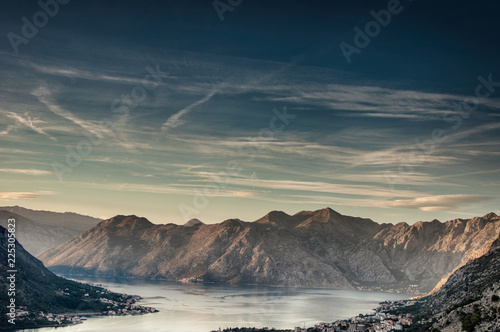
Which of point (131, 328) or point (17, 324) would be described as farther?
point (131, 328)

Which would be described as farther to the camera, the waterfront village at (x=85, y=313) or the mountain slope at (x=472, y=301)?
the waterfront village at (x=85, y=313)

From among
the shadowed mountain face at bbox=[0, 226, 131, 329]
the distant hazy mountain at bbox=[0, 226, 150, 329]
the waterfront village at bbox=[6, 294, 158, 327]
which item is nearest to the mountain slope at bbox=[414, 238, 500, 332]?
the waterfront village at bbox=[6, 294, 158, 327]

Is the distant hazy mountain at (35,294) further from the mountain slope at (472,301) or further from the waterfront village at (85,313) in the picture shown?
the mountain slope at (472,301)

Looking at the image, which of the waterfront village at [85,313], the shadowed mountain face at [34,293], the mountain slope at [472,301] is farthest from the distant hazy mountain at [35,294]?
the mountain slope at [472,301]

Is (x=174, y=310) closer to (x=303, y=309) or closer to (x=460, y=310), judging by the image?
(x=303, y=309)

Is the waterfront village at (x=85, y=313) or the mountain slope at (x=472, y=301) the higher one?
the mountain slope at (x=472, y=301)

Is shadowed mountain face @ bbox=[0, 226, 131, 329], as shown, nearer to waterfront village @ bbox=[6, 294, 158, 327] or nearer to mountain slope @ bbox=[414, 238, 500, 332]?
waterfront village @ bbox=[6, 294, 158, 327]

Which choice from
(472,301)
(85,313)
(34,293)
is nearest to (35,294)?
(34,293)

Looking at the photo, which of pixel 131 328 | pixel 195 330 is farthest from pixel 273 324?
pixel 131 328
